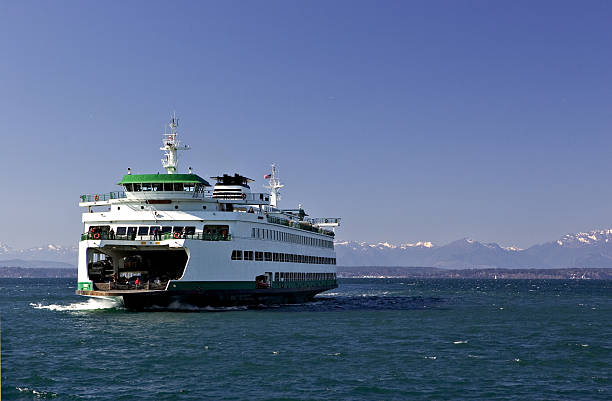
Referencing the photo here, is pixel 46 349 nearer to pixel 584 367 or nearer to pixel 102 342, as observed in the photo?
pixel 102 342

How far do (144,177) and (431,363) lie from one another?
32.1 m

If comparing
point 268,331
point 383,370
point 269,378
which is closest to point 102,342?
point 268,331

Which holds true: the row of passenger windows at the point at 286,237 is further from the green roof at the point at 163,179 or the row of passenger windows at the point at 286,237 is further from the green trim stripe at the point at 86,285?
the green trim stripe at the point at 86,285

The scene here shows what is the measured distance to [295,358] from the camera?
33.7 meters

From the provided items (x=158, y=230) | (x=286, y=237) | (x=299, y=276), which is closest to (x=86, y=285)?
(x=158, y=230)

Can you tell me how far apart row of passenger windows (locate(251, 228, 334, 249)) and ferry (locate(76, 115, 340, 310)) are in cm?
15

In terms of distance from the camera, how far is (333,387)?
2722 centimetres

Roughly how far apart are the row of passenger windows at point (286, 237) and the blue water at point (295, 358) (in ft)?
26.6

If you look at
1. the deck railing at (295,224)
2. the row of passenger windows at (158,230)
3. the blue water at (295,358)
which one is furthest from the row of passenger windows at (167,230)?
the deck railing at (295,224)

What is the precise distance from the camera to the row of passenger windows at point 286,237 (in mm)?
59688

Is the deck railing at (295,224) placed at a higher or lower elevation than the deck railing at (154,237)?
higher

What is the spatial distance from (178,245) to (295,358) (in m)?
20.7

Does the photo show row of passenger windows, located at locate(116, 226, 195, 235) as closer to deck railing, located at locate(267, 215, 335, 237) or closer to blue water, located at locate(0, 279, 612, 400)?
blue water, located at locate(0, 279, 612, 400)

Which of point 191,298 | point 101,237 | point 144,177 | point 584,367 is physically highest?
point 144,177
